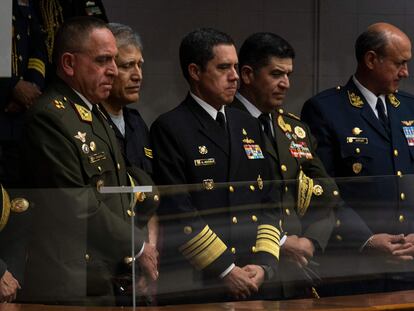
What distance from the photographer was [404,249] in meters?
4.75

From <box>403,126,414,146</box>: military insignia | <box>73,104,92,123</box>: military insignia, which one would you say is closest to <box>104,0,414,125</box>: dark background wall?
<box>403,126,414,146</box>: military insignia

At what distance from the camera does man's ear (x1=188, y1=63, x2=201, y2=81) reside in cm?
515

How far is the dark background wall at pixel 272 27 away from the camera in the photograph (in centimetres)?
700

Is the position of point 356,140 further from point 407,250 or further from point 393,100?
point 407,250

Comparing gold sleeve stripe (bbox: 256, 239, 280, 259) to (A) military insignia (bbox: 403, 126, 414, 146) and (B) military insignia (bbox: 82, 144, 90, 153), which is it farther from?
(A) military insignia (bbox: 403, 126, 414, 146)

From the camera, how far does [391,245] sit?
4.73 meters

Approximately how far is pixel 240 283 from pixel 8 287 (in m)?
0.79

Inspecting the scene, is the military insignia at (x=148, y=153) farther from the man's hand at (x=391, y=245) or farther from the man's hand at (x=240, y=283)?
the man's hand at (x=391, y=245)

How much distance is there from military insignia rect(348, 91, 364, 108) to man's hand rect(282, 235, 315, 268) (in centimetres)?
137

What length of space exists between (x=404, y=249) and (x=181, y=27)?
2.65 m

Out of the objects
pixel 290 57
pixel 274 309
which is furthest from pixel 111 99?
pixel 274 309

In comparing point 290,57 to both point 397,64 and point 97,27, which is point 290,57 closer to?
point 397,64

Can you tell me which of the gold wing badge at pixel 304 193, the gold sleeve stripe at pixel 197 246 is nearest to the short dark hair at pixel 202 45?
the gold wing badge at pixel 304 193

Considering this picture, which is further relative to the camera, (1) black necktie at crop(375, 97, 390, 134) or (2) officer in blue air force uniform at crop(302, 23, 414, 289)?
(1) black necktie at crop(375, 97, 390, 134)
